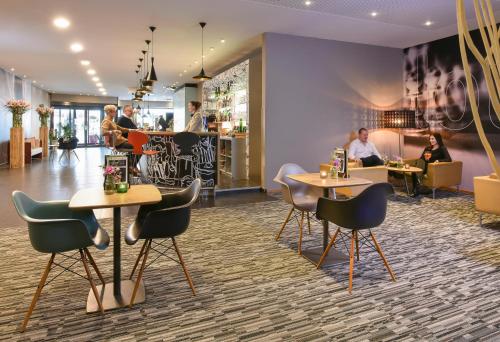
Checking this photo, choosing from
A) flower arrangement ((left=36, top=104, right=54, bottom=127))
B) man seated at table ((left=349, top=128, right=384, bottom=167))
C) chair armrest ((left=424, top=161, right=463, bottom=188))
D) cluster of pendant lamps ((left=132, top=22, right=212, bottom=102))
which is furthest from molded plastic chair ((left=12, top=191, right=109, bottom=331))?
flower arrangement ((left=36, top=104, right=54, bottom=127))

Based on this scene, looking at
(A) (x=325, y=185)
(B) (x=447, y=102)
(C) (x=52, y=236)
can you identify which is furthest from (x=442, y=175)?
(C) (x=52, y=236)

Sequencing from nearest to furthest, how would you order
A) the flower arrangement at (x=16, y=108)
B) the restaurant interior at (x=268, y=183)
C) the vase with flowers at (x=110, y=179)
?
the restaurant interior at (x=268, y=183) < the vase with flowers at (x=110, y=179) < the flower arrangement at (x=16, y=108)

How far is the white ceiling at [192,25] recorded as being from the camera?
18.9ft

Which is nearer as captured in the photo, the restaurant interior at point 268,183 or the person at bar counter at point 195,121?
the restaurant interior at point 268,183

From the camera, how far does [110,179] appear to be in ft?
9.45

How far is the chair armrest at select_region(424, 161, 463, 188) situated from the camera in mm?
6820

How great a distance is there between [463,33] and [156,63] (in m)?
10.4

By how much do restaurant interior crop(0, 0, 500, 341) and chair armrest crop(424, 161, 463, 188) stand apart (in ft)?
0.19

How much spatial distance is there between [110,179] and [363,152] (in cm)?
576

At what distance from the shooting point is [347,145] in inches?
321

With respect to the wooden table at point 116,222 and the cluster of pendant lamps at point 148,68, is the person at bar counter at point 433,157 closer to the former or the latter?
the cluster of pendant lamps at point 148,68

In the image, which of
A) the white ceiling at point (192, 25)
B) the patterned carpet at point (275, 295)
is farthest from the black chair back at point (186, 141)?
the patterned carpet at point (275, 295)

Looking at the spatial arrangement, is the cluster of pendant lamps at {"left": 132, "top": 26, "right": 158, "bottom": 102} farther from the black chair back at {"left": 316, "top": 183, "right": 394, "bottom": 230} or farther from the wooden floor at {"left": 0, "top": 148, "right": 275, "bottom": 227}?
the black chair back at {"left": 316, "top": 183, "right": 394, "bottom": 230}

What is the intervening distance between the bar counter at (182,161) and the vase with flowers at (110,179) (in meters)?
3.96
